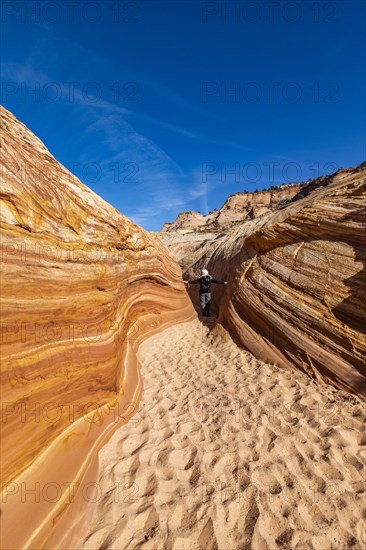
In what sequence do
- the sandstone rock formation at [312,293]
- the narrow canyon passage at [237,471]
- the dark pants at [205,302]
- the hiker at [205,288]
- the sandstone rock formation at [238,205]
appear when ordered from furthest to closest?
the sandstone rock formation at [238,205], the dark pants at [205,302], the hiker at [205,288], the sandstone rock formation at [312,293], the narrow canyon passage at [237,471]

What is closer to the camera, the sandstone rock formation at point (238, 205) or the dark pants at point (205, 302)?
the dark pants at point (205, 302)

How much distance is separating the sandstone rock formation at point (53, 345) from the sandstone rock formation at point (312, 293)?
11.9 ft

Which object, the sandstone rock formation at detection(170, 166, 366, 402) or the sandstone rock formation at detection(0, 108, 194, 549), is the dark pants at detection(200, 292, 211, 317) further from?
the sandstone rock formation at detection(0, 108, 194, 549)

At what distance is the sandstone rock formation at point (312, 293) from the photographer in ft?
17.9

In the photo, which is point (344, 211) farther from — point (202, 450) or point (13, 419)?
point (13, 419)

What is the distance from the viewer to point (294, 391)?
5.21 metres

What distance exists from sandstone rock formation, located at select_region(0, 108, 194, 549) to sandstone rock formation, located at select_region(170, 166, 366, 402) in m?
3.62

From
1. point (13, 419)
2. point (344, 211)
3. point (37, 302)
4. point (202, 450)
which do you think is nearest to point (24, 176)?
point (37, 302)

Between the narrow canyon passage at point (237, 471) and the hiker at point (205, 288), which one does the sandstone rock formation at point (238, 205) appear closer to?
the hiker at point (205, 288)

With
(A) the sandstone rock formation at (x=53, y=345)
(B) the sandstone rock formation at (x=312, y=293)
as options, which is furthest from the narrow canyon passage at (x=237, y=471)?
(B) the sandstone rock formation at (x=312, y=293)

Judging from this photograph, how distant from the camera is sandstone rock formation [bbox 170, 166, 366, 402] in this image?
545cm

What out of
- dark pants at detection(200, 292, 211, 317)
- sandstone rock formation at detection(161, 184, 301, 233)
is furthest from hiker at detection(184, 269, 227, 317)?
sandstone rock formation at detection(161, 184, 301, 233)

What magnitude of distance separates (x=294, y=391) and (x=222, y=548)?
10.1 ft

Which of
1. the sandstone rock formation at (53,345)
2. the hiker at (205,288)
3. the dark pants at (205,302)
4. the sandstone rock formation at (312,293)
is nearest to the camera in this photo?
the sandstone rock formation at (53,345)
